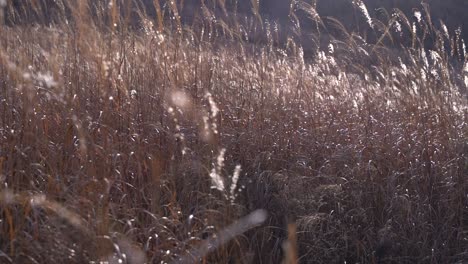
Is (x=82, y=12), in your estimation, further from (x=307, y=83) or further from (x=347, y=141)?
(x=307, y=83)

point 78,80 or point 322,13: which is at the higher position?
point 78,80

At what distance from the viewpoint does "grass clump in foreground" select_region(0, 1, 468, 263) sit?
3.04 m

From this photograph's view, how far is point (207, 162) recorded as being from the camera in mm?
3822

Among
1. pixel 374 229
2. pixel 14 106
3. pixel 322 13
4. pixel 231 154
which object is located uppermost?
pixel 14 106

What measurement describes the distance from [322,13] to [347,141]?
61.0 feet

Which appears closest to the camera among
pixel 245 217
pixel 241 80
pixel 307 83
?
pixel 245 217

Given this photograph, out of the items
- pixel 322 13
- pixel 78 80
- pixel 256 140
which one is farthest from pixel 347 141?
pixel 322 13

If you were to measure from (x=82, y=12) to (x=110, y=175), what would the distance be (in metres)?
0.83

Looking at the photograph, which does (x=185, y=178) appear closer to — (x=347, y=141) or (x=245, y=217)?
(x=245, y=217)

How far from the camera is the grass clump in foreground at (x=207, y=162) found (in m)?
3.04

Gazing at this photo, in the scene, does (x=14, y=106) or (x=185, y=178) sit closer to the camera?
(x=185, y=178)

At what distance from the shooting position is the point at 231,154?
4.13m

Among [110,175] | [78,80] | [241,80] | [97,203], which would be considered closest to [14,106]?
[78,80]

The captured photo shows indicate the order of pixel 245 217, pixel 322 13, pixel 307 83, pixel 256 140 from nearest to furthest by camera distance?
pixel 245 217 < pixel 256 140 < pixel 307 83 < pixel 322 13
